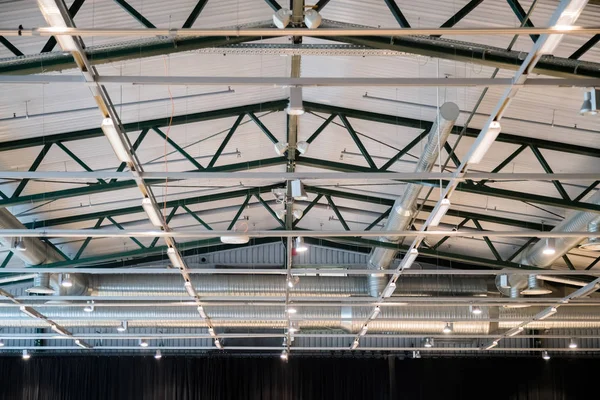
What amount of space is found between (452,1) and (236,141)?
27.2 ft

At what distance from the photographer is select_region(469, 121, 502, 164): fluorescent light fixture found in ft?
42.7

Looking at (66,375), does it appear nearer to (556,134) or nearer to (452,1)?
(556,134)

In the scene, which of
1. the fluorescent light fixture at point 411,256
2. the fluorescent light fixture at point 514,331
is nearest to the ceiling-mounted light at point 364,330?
the fluorescent light fixture at point 514,331

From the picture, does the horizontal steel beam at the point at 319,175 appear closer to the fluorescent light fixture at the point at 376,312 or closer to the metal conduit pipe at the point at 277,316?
the fluorescent light fixture at the point at 376,312

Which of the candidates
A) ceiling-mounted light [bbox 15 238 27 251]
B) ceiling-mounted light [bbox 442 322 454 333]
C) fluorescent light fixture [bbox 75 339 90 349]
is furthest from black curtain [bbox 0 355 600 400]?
ceiling-mounted light [bbox 15 238 27 251]

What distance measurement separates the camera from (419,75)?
16062 mm

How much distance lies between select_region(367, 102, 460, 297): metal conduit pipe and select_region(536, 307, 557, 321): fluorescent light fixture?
5.17m

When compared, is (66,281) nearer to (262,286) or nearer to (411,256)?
(262,286)

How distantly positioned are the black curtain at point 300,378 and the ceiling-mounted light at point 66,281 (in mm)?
10595

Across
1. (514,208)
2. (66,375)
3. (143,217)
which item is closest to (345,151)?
(514,208)

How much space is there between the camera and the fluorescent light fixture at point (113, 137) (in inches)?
516

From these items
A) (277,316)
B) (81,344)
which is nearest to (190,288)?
(277,316)

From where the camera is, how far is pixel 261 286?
26844 mm

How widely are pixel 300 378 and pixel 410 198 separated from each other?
17.6 m
